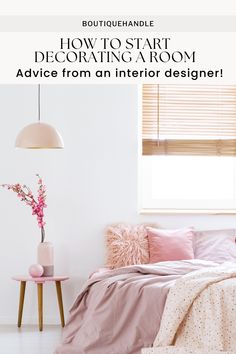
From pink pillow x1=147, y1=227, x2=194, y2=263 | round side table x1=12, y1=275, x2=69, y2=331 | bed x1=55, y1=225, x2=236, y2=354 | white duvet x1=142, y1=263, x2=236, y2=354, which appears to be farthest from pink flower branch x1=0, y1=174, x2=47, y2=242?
white duvet x1=142, y1=263, x2=236, y2=354

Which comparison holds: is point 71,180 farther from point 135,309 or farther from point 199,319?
point 199,319

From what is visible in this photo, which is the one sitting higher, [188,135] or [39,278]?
[188,135]

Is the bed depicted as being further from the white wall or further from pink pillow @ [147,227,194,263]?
the white wall

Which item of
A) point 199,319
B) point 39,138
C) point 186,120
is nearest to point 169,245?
point 186,120

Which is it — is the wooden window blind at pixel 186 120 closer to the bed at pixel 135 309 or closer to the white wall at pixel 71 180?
the white wall at pixel 71 180

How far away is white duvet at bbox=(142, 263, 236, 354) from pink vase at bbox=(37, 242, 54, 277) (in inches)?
74.1

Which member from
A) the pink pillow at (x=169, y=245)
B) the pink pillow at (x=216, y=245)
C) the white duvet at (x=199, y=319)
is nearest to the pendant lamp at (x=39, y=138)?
the pink pillow at (x=169, y=245)

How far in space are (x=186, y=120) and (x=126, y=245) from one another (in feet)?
4.26

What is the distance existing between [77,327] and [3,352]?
21.6 inches

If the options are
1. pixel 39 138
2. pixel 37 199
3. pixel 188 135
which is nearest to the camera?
pixel 39 138

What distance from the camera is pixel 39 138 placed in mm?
6793

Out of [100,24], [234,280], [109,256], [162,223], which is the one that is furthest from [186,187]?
[234,280]

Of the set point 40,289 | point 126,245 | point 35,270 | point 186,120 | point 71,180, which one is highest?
point 186,120

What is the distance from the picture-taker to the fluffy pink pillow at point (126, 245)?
727cm
